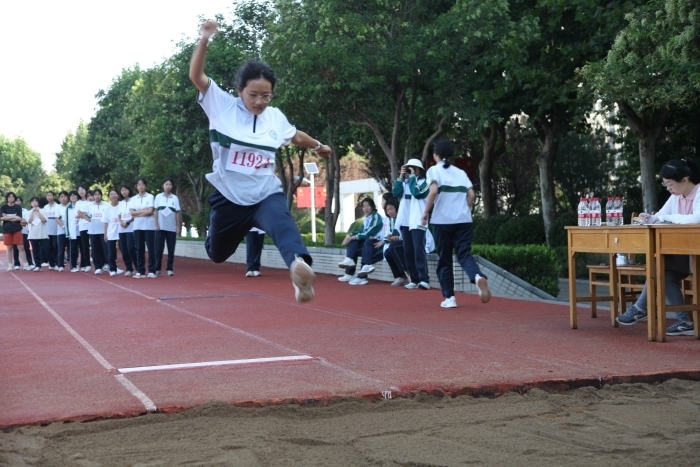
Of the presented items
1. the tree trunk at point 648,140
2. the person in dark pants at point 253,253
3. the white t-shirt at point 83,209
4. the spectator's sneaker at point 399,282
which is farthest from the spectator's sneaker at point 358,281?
the white t-shirt at point 83,209

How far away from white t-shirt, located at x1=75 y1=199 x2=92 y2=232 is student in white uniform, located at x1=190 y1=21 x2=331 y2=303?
701 inches

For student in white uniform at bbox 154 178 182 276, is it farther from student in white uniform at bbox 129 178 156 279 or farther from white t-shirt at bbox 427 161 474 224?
white t-shirt at bbox 427 161 474 224

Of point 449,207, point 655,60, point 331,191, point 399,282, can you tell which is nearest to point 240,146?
point 449,207

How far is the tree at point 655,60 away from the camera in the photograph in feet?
45.5

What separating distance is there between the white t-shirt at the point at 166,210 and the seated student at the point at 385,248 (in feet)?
15.8

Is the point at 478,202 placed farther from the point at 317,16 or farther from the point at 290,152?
the point at 317,16

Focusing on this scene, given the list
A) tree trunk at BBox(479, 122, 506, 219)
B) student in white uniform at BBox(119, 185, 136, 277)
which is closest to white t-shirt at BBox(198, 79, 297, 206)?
student in white uniform at BBox(119, 185, 136, 277)

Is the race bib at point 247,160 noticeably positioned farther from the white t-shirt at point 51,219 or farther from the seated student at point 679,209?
the white t-shirt at point 51,219

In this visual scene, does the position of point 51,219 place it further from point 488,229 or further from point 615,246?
point 615,246

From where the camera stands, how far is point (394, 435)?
17.4 feet

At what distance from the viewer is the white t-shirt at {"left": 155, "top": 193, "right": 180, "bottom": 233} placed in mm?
20594

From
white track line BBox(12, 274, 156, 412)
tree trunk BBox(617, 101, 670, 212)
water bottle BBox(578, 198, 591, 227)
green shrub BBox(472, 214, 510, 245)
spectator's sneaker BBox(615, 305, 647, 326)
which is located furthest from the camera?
green shrub BBox(472, 214, 510, 245)

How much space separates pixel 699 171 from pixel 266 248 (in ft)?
63.0

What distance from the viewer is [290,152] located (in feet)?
105
